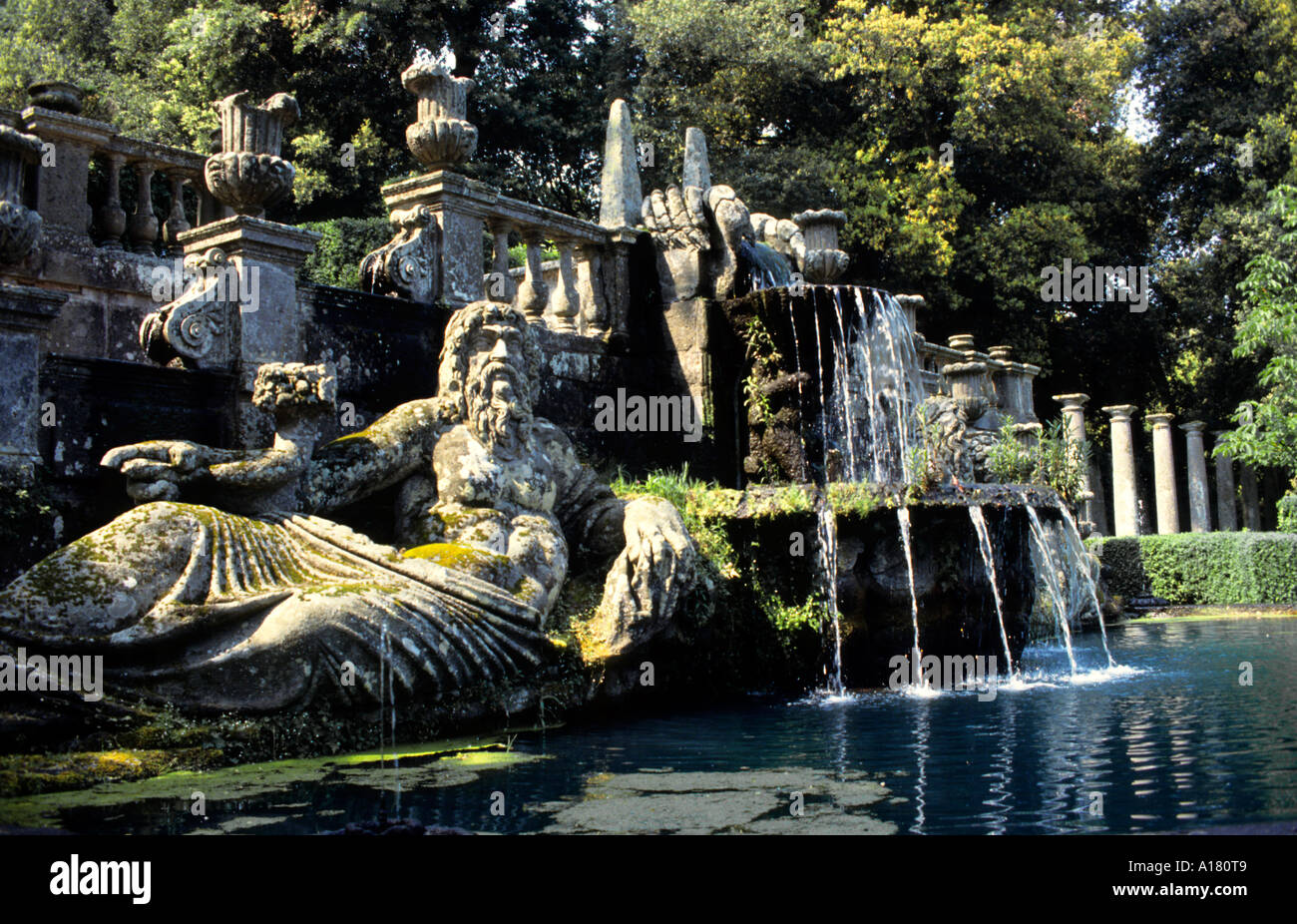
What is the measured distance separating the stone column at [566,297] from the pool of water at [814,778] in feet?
14.2

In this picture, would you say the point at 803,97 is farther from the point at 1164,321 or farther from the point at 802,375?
the point at 802,375

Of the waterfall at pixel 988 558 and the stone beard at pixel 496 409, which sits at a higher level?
the stone beard at pixel 496 409

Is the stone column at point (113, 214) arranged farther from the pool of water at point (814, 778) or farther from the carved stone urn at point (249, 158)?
the pool of water at point (814, 778)

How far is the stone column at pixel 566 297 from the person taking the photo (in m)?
10.1

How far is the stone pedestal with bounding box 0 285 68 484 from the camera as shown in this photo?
5.77 m

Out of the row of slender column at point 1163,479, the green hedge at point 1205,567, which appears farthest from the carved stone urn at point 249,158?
the row of slender column at point 1163,479

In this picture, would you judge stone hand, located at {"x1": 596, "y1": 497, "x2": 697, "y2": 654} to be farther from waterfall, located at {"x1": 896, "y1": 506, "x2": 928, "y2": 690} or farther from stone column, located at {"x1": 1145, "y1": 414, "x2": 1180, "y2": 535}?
stone column, located at {"x1": 1145, "y1": 414, "x2": 1180, "y2": 535}

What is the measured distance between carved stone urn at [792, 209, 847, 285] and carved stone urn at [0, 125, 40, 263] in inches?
268

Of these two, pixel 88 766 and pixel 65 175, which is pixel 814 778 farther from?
pixel 65 175

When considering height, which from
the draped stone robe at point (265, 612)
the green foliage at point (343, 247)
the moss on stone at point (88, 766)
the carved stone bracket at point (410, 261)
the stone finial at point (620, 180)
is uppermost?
the green foliage at point (343, 247)

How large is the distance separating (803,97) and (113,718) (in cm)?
2130

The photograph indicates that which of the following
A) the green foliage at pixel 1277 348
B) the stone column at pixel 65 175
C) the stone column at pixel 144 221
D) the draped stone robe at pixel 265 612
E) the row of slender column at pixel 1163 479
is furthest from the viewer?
the row of slender column at pixel 1163 479

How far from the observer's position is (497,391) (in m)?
7.02
